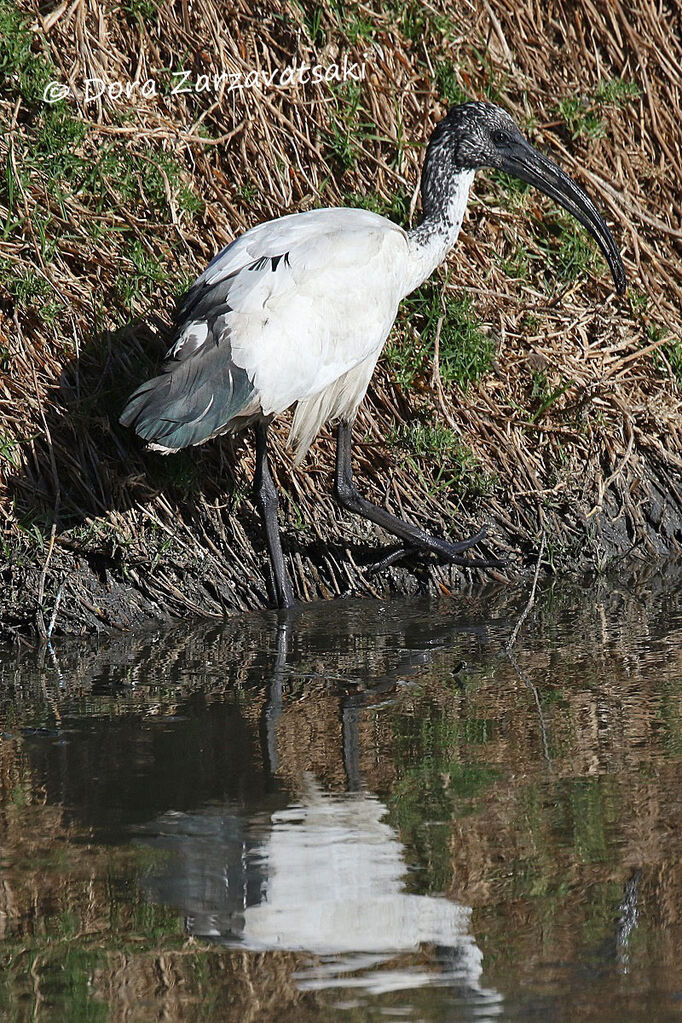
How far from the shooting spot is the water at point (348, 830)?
1.91 metres

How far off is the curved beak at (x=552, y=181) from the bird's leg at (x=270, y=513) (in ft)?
4.91

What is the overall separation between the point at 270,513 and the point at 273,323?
0.76 metres

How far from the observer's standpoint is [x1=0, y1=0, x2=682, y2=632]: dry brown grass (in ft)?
15.1

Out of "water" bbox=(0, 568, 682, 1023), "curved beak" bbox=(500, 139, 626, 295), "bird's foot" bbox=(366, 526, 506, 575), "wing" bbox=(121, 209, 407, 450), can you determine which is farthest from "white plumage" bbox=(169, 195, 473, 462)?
"water" bbox=(0, 568, 682, 1023)

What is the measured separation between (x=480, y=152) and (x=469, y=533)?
1465mm

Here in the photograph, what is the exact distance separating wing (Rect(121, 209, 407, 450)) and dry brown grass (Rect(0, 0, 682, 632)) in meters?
0.55

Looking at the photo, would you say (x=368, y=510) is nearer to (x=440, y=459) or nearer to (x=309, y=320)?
(x=440, y=459)

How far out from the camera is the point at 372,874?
228 cm

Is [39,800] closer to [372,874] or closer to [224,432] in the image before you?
[372,874]

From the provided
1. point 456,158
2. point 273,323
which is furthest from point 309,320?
point 456,158

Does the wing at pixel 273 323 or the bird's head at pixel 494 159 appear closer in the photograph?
the wing at pixel 273 323

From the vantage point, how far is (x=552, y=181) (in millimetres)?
5020

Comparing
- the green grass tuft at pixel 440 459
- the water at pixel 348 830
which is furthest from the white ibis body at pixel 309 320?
the water at pixel 348 830

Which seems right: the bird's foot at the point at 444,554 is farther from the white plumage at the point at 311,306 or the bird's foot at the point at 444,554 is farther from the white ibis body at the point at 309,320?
the white plumage at the point at 311,306
